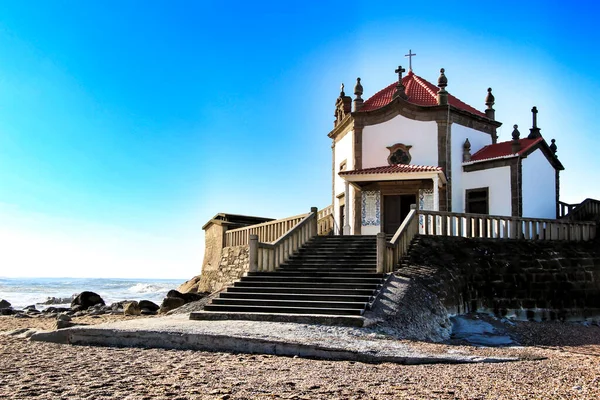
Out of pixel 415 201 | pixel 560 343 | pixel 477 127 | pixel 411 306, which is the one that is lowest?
pixel 560 343

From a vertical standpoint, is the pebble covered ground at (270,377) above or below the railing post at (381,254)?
below

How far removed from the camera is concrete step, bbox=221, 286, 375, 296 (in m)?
12.5

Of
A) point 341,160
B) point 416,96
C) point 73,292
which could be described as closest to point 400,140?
point 416,96

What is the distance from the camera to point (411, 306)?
11898 millimetres

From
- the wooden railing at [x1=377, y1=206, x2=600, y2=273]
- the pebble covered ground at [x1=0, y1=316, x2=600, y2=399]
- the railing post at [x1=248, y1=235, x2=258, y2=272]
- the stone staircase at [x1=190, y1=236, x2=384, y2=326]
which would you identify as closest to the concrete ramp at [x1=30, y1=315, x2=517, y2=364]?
the pebble covered ground at [x1=0, y1=316, x2=600, y2=399]

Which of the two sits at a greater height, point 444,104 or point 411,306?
point 444,104

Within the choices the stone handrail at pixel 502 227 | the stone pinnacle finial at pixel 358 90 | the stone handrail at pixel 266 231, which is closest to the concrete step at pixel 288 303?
the stone handrail at pixel 502 227

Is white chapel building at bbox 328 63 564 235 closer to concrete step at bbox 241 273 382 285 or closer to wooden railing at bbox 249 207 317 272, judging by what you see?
wooden railing at bbox 249 207 317 272

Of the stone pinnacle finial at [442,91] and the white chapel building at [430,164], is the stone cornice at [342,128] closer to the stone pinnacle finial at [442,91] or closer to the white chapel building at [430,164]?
the white chapel building at [430,164]

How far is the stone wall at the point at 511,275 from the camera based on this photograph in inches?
569

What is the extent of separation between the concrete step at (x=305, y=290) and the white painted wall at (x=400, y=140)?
9.81 meters

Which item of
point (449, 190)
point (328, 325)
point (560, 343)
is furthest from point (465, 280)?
point (449, 190)

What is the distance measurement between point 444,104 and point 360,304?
39.8ft

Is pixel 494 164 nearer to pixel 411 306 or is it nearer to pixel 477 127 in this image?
pixel 477 127
